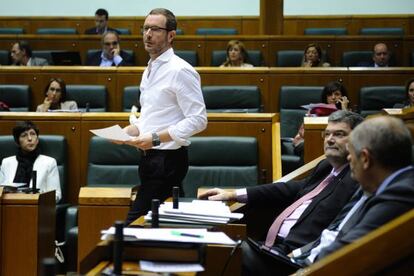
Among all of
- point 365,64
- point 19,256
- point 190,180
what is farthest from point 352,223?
point 365,64

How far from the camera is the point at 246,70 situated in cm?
401

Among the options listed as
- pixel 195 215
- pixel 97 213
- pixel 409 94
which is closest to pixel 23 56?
pixel 409 94

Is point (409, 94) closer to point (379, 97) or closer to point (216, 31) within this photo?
point (379, 97)

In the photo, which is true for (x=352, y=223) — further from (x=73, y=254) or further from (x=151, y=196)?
(x=73, y=254)

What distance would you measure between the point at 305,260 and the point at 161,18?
79cm

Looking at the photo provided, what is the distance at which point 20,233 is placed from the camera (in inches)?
100.0

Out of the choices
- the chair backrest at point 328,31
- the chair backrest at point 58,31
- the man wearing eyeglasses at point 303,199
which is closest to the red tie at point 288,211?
the man wearing eyeglasses at point 303,199

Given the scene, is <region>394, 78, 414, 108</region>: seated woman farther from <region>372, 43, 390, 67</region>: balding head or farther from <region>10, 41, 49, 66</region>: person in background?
<region>10, 41, 49, 66</region>: person in background

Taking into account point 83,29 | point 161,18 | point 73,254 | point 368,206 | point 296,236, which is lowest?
point 73,254

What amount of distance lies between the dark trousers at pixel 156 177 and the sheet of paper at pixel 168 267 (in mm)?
737

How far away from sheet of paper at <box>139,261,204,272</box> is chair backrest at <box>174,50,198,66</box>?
148 inches

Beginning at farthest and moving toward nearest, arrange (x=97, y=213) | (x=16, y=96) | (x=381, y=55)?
(x=381, y=55)
(x=16, y=96)
(x=97, y=213)

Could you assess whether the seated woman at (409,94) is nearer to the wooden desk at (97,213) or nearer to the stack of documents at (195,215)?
the wooden desk at (97,213)

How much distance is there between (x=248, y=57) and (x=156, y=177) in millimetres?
2889
